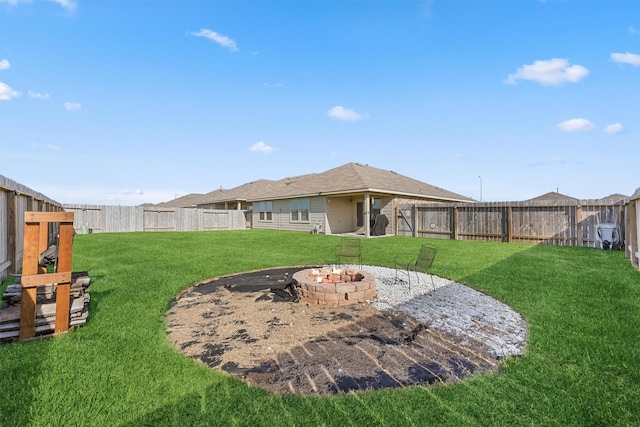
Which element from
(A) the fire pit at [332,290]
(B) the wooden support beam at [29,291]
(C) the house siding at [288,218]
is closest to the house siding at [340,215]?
(C) the house siding at [288,218]

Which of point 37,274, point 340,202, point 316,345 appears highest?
point 340,202

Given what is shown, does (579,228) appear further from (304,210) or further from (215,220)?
(215,220)

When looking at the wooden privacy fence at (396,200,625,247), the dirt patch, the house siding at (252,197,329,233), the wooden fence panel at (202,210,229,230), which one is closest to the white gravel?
the dirt patch

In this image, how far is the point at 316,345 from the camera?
3652mm

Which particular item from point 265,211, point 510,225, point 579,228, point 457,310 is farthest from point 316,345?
point 265,211

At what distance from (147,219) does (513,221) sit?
83.0 feet

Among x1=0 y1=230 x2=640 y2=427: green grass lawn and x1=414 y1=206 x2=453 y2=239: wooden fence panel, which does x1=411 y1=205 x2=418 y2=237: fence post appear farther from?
x1=0 y1=230 x2=640 y2=427: green grass lawn

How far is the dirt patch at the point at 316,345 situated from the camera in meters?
2.90

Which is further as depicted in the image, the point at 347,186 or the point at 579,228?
the point at 347,186

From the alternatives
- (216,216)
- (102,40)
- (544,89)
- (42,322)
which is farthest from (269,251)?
(216,216)

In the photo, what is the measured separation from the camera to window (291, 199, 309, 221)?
2122 cm

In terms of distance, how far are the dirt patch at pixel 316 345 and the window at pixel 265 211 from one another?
63.8ft

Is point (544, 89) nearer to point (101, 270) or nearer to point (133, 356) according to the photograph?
point (133, 356)

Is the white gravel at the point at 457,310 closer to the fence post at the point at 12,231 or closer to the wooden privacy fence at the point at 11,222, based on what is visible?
the wooden privacy fence at the point at 11,222
